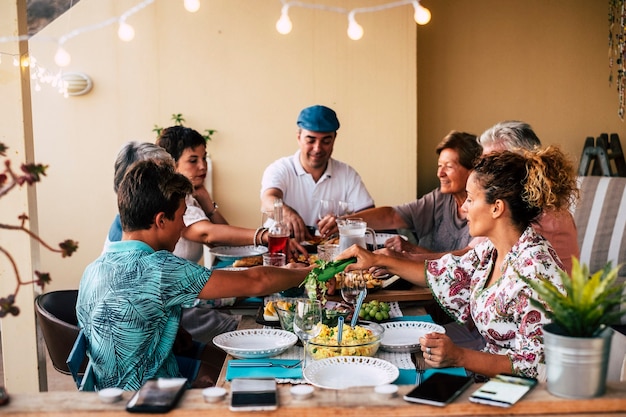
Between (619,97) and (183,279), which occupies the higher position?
(619,97)

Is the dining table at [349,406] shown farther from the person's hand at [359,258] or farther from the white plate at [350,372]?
the person's hand at [359,258]

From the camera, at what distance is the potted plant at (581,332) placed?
4.38ft

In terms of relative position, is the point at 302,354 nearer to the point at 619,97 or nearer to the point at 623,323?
the point at 623,323

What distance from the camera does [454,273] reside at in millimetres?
2566

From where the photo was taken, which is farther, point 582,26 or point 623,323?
point 582,26

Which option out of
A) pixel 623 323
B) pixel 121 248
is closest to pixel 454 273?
pixel 121 248

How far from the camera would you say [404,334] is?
85.8 inches

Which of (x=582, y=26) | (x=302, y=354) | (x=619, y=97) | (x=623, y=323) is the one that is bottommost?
(x=623, y=323)

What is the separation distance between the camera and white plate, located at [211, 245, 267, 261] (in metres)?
3.39

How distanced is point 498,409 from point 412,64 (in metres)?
4.03

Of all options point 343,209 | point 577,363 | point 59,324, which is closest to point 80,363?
point 59,324

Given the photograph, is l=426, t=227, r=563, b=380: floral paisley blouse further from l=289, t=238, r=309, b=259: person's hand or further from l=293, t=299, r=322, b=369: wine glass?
l=289, t=238, r=309, b=259: person's hand

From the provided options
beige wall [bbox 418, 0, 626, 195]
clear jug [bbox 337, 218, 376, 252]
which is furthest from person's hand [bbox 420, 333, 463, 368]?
beige wall [bbox 418, 0, 626, 195]

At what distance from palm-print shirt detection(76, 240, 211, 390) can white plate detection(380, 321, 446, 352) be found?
0.58m
